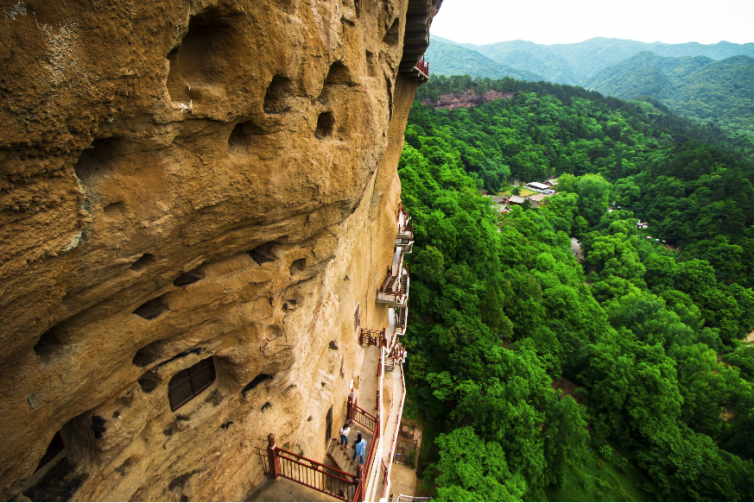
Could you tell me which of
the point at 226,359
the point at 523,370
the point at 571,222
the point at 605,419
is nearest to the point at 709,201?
the point at 571,222

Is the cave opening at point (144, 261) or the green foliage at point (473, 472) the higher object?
the cave opening at point (144, 261)

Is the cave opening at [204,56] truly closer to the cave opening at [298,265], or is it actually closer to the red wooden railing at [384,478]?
the cave opening at [298,265]

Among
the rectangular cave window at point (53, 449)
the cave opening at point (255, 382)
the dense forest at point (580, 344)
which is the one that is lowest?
the dense forest at point (580, 344)

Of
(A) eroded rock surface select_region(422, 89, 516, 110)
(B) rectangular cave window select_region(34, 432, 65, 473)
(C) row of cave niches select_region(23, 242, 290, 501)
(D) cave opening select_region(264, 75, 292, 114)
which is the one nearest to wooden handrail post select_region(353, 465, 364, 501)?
(C) row of cave niches select_region(23, 242, 290, 501)

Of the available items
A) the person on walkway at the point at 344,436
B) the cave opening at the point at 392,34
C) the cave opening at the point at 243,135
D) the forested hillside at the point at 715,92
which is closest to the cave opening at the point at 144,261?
the cave opening at the point at 243,135

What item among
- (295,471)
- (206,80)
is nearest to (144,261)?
(206,80)

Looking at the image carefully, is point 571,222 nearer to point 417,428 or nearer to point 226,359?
point 417,428
